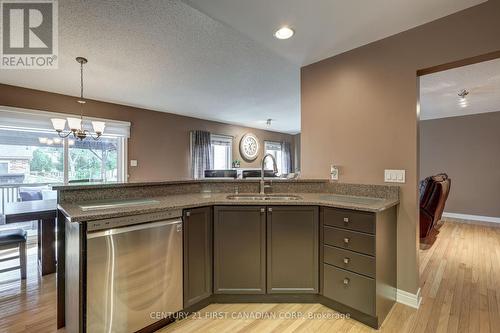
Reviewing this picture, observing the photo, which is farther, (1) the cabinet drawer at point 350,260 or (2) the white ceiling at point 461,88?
(2) the white ceiling at point 461,88

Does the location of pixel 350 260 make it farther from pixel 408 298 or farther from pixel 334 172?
pixel 334 172

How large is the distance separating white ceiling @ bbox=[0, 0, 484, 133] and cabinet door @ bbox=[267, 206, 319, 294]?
1618 millimetres

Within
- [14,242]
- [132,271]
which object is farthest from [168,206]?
[14,242]

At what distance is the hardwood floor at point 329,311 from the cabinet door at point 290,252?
0.19 metres

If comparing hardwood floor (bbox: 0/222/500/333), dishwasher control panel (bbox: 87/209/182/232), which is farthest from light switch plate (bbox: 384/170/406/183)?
dishwasher control panel (bbox: 87/209/182/232)

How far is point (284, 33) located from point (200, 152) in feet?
13.5

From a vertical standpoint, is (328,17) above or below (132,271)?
above

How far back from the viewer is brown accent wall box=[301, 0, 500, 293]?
1854 millimetres

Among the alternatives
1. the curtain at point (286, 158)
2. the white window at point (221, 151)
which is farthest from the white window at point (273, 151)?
the white window at point (221, 151)

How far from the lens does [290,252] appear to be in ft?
6.70

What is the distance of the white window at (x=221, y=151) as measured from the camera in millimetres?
6500

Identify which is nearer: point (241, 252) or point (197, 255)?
point (197, 255)

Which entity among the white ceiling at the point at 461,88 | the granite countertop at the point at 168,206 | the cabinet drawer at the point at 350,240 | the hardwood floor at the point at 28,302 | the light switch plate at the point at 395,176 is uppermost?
the white ceiling at the point at 461,88

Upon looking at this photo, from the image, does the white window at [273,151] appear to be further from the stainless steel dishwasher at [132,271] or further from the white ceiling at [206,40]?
the stainless steel dishwasher at [132,271]
